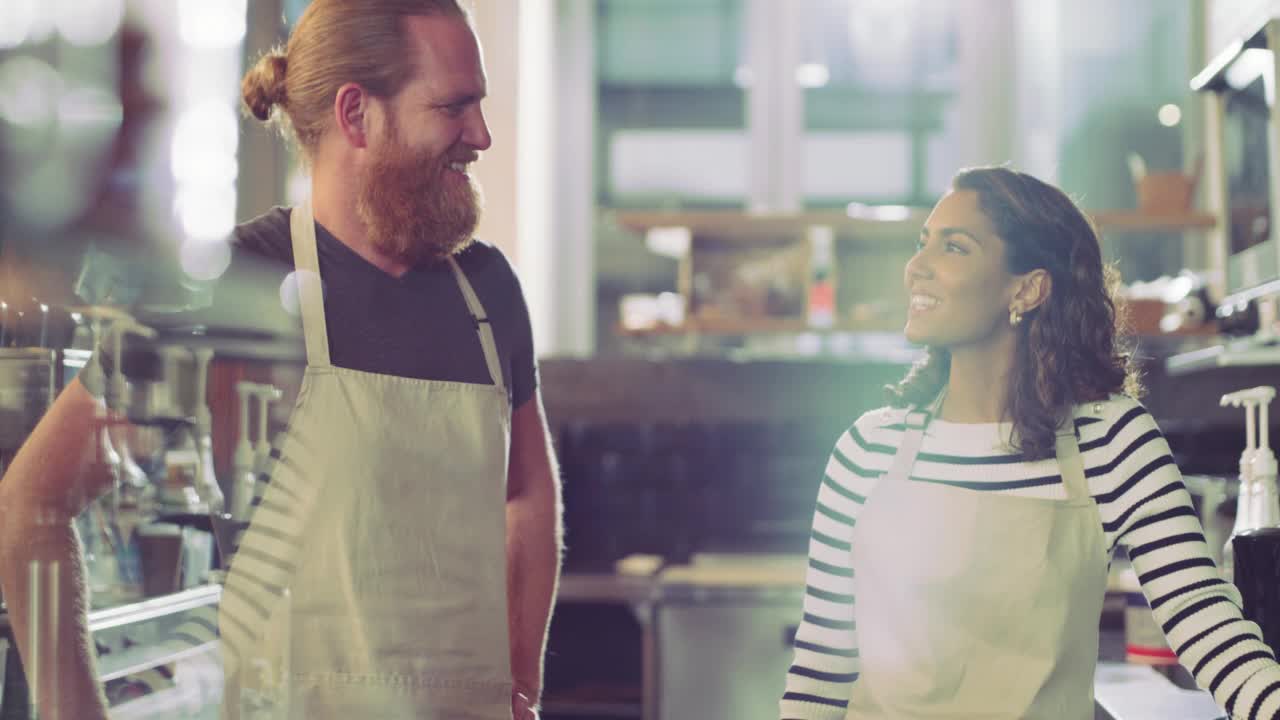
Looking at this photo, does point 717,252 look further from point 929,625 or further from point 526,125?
point 929,625

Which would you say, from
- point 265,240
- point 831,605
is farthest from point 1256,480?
point 265,240

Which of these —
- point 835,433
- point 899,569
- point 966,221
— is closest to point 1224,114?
point 966,221

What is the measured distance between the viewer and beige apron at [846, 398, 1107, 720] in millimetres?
1303

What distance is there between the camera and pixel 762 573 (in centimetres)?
291

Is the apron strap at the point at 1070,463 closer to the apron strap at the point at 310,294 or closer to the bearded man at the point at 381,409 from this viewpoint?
Answer: the bearded man at the point at 381,409

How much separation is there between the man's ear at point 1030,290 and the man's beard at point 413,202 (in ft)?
1.98

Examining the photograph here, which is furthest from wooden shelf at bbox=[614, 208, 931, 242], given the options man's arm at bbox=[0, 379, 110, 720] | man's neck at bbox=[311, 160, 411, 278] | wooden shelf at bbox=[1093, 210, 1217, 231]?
man's arm at bbox=[0, 379, 110, 720]

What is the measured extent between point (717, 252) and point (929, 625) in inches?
96.4

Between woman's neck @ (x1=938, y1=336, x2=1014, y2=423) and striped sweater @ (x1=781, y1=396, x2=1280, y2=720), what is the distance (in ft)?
0.05

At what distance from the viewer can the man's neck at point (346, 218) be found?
1.35 metres

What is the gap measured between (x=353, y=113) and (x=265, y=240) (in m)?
0.16

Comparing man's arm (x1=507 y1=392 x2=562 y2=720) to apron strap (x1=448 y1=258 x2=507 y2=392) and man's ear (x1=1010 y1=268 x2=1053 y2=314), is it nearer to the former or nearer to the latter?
apron strap (x1=448 y1=258 x2=507 y2=392)

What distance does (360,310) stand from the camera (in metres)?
1.34

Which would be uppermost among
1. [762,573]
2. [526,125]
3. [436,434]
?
[526,125]
